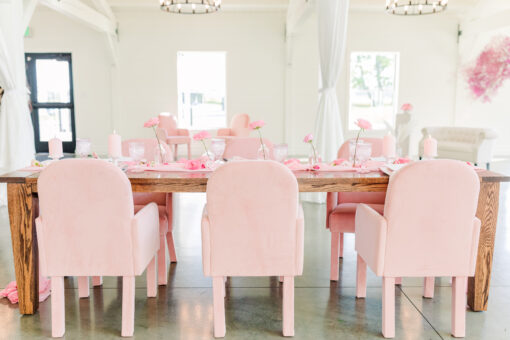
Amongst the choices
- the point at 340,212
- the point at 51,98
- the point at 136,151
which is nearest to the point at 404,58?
the point at 51,98

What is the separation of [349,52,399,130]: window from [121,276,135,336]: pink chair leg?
8.41m

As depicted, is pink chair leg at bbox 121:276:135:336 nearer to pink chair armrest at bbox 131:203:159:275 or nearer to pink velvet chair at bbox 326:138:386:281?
pink chair armrest at bbox 131:203:159:275

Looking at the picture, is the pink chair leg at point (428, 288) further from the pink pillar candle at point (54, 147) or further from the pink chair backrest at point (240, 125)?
the pink chair backrest at point (240, 125)

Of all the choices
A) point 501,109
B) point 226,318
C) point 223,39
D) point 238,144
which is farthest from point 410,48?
point 226,318

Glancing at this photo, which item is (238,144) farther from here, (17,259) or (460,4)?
(460,4)

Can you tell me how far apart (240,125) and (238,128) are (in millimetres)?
102

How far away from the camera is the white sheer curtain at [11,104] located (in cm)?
492

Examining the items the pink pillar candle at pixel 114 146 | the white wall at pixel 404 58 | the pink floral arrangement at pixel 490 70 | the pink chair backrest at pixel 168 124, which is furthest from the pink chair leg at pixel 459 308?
the pink floral arrangement at pixel 490 70

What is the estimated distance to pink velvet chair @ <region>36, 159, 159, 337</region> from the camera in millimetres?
2086

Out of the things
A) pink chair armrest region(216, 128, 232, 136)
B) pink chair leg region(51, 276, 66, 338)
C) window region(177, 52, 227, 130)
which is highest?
window region(177, 52, 227, 130)

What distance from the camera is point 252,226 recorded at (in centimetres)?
214

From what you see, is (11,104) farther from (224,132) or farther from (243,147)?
(224,132)

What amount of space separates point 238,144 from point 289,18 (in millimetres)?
6194

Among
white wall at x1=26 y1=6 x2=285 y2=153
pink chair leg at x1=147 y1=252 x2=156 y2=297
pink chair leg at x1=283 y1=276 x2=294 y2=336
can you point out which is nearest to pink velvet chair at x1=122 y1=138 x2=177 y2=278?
pink chair leg at x1=147 y1=252 x2=156 y2=297
